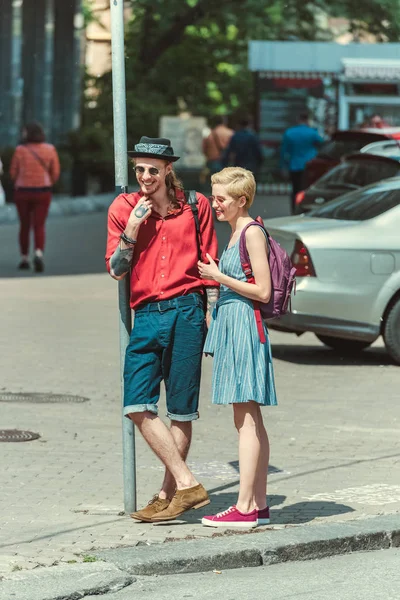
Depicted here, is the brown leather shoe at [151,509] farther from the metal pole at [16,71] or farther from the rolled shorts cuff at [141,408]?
the metal pole at [16,71]

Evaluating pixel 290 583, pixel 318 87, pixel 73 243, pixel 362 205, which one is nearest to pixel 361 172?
pixel 362 205

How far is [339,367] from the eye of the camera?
12.4m

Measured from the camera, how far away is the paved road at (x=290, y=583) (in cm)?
576

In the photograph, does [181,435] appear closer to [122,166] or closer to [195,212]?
[195,212]

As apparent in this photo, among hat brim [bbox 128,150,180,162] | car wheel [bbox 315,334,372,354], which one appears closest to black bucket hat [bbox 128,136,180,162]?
hat brim [bbox 128,150,180,162]

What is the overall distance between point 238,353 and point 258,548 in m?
0.86

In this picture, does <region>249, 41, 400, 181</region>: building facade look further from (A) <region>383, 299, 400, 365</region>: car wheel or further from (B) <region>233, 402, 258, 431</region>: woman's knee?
(B) <region>233, 402, 258, 431</region>: woman's knee

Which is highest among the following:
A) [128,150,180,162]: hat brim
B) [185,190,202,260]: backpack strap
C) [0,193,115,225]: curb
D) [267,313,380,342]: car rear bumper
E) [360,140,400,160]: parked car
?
[128,150,180,162]: hat brim

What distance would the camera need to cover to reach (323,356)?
1306 cm

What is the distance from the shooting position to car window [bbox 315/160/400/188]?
17.4 m

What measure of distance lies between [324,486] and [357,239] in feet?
15.3

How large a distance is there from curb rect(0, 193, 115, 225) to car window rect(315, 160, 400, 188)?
10.5 m

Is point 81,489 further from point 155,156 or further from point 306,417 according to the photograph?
point 306,417

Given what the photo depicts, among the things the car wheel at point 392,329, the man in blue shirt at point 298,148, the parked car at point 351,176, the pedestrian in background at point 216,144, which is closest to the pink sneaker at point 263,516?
the car wheel at point 392,329
